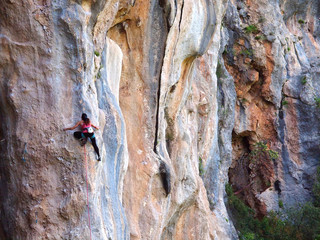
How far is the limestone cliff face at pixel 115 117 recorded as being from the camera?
7102 mm

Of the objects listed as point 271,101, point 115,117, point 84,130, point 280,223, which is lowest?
point 280,223

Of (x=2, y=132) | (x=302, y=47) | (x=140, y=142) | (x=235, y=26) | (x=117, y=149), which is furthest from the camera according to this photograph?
(x=302, y=47)

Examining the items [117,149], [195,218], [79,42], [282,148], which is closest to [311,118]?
[282,148]

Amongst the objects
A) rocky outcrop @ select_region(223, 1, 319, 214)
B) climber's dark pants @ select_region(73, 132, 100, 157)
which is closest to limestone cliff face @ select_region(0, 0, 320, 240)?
climber's dark pants @ select_region(73, 132, 100, 157)

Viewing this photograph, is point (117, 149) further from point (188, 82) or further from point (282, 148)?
point (282, 148)

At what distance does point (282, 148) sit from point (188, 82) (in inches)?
498

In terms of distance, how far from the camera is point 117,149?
9016 millimetres

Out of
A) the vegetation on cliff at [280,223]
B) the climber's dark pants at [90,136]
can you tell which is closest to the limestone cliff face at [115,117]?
the climber's dark pants at [90,136]

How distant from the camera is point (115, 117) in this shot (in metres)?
9.13

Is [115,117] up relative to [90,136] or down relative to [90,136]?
up

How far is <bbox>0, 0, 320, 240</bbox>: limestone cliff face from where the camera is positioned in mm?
7102

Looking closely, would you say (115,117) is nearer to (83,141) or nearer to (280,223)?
(83,141)

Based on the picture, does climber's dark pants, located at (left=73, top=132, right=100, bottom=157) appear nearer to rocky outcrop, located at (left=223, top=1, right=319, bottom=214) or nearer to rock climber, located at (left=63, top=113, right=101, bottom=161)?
rock climber, located at (left=63, top=113, right=101, bottom=161)

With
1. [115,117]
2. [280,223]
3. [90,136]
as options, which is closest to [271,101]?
[280,223]
